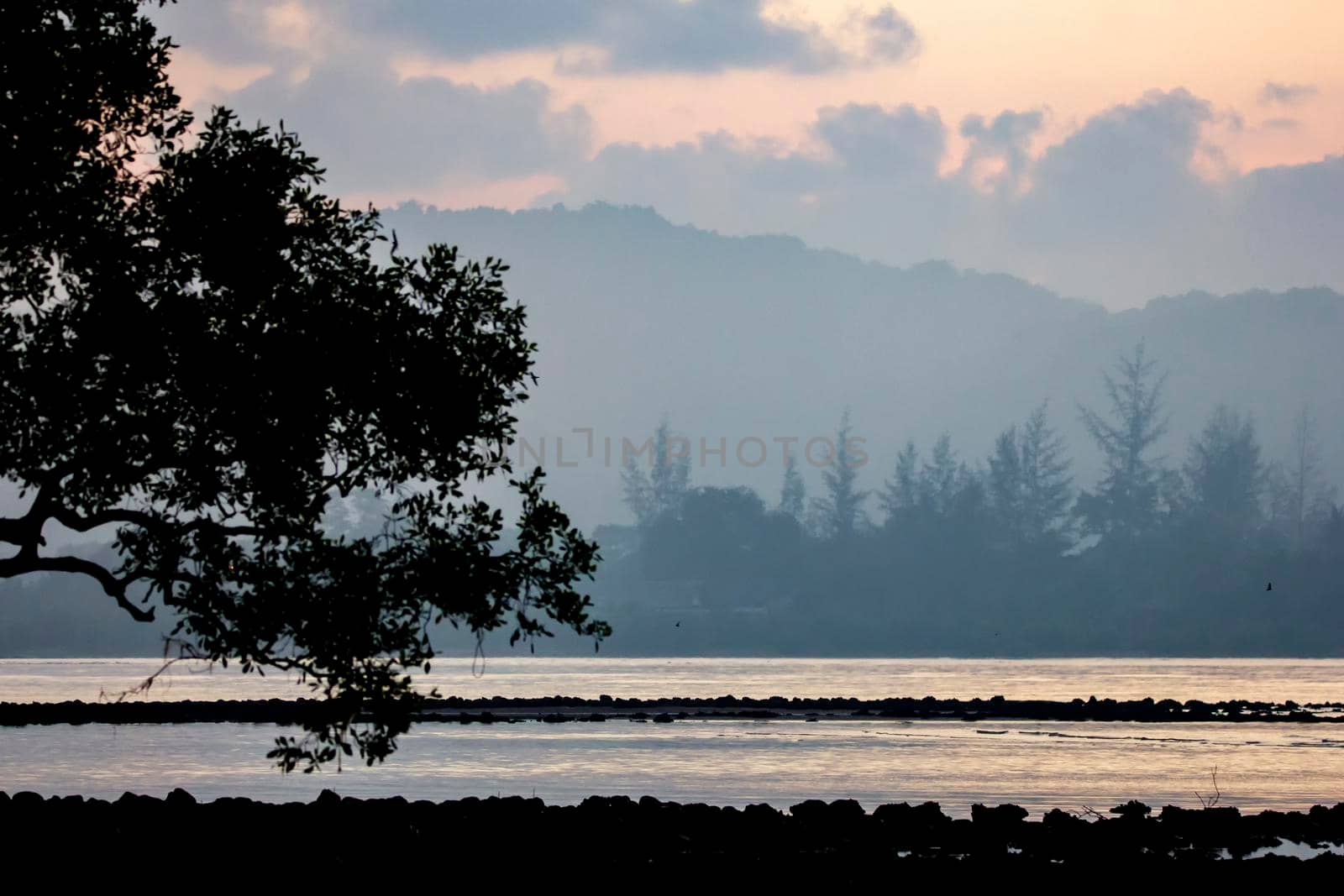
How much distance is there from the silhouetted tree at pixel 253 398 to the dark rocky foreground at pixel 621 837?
3266mm

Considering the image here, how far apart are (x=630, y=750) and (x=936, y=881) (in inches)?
1372

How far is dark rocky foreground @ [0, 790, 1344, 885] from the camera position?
2630cm

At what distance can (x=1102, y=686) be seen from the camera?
113 m

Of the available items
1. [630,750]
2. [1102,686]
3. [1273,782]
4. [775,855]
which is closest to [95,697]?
[630,750]

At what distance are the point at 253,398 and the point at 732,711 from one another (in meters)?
60.2

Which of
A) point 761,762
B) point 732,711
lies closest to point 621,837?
point 761,762

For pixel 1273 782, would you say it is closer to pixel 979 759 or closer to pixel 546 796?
pixel 979 759

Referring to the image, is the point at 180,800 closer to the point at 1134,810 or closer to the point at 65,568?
the point at 65,568

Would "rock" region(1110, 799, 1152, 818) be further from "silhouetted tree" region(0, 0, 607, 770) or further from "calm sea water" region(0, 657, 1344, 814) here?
"silhouetted tree" region(0, 0, 607, 770)

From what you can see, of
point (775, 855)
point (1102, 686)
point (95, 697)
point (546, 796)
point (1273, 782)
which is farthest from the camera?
point (1102, 686)

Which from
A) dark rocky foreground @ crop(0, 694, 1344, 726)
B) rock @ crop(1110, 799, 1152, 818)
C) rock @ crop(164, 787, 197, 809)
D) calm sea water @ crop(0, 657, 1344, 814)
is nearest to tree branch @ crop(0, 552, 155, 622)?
rock @ crop(164, 787, 197, 809)

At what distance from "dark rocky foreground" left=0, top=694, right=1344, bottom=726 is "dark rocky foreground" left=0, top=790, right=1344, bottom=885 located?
43.7 meters

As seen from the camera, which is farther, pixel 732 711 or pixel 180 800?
pixel 732 711

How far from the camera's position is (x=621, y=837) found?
2939 centimetres
